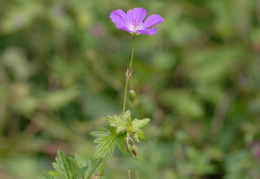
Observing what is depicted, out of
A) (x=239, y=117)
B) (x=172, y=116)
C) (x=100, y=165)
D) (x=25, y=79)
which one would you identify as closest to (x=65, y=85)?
(x=25, y=79)

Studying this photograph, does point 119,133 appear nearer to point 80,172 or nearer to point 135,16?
point 80,172

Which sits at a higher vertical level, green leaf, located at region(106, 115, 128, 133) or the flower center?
the flower center

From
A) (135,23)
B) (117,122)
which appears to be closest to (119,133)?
(117,122)

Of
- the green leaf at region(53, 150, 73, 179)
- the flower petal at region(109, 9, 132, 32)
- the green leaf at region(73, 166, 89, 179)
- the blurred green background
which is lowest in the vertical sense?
the green leaf at region(73, 166, 89, 179)

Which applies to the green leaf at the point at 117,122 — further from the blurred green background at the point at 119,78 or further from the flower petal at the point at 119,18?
the blurred green background at the point at 119,78

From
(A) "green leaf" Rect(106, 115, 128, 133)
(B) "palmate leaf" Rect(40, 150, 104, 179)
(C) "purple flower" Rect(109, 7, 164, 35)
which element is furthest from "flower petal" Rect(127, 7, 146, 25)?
(B) "palmate leaf" Rect(40, 150, 104, 179)

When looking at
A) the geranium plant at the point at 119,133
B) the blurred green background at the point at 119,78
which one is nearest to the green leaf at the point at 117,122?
the geranium plant at the point at 119,133

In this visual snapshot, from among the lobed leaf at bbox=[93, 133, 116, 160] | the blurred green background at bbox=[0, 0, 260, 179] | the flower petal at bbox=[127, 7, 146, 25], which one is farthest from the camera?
the blurred green background at bbox=[0, 0, 260, 179]

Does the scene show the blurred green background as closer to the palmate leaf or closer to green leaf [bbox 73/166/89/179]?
the palmate leaf
